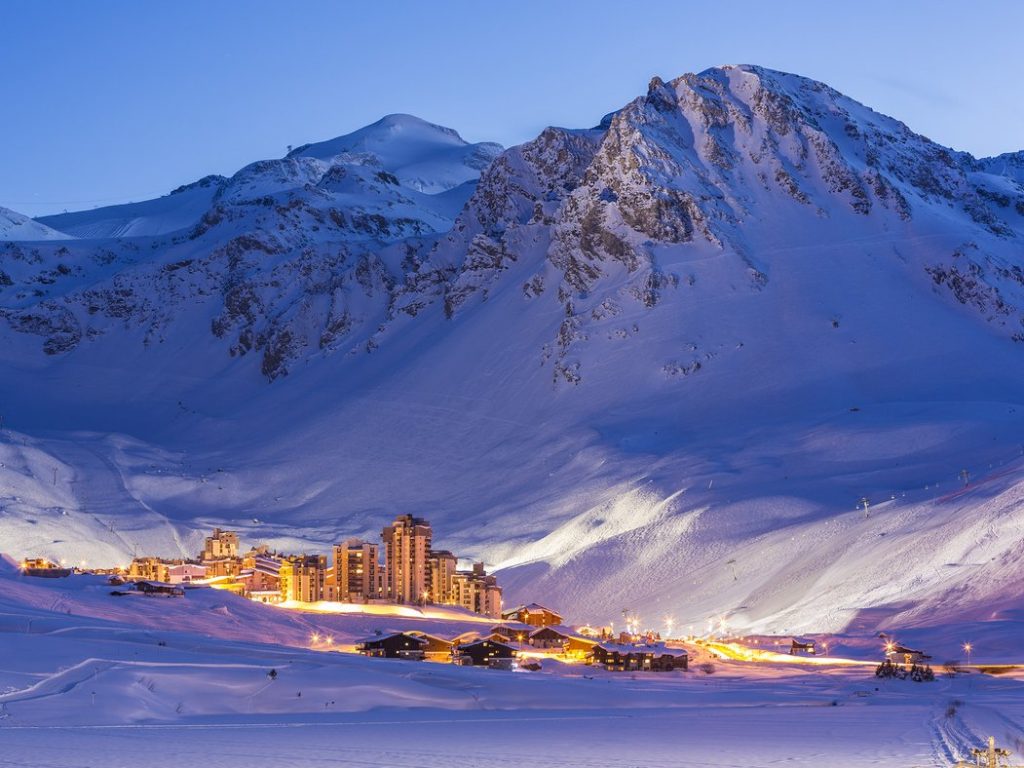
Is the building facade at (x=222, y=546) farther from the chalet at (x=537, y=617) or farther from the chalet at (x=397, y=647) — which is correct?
the chalet at (x=397, y=647)

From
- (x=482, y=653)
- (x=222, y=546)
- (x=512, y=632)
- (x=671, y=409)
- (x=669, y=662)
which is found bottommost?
(x=669, y=662)

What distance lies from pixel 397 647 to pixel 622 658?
28.9ft

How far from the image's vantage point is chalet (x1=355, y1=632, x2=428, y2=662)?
73188 mm

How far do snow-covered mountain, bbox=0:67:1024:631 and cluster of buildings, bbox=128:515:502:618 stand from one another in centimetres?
564

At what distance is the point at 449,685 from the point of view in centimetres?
5884

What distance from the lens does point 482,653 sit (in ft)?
240

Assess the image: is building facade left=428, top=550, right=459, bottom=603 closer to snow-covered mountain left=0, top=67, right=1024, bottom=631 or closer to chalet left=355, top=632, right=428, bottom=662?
snow-covered mountain left=0, top=67, right=1024, bottom=631

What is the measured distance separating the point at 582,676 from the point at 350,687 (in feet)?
51.9

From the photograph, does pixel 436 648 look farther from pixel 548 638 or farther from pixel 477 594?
pixel 477 594

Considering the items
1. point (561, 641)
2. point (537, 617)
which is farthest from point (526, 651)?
point (537, 617)

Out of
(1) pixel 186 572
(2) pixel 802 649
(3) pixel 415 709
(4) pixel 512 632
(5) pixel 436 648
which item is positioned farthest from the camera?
(1) pixel 186 572

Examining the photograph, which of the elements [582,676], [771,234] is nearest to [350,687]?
[582,676]

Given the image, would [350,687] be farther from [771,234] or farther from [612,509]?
[771,234]

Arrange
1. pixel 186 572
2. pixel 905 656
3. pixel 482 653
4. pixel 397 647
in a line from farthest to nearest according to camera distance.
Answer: pixel 186 572 → pixel 397 647 → pixel 482 653 → pixel 905 656
